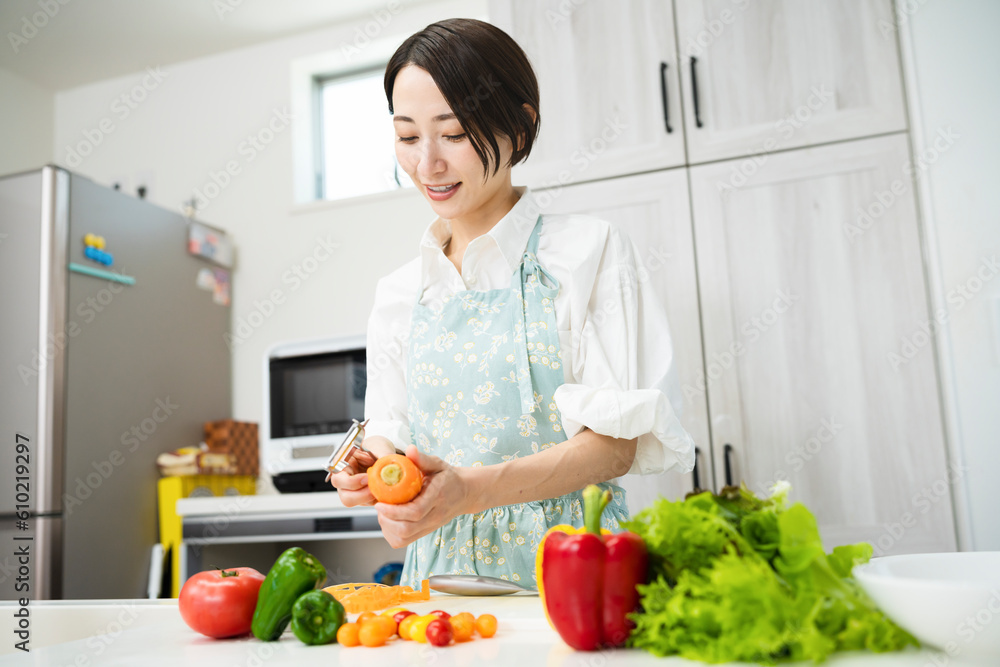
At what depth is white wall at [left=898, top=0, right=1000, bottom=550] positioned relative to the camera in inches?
69.1

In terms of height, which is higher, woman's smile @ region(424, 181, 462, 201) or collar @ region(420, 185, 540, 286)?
woman's smile @ region(424, 181, 462, 201)

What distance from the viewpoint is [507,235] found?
4.03ft

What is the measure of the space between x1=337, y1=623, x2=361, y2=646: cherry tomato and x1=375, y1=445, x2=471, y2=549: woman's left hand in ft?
0.48

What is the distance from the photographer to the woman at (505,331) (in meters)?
1.10

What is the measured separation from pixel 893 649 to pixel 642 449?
512 millimetres

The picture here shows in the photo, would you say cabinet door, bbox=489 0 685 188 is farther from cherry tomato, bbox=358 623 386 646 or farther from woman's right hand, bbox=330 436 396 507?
cherry tomato, bbox=358 623 386 646

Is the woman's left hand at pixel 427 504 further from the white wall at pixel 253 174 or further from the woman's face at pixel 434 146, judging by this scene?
the white wall at pixel 253 174

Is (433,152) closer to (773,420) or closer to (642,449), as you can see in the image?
(642,449)

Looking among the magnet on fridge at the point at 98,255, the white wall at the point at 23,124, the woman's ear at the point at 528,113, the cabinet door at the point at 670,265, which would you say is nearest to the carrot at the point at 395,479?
the woman's ear at the point at 528,113

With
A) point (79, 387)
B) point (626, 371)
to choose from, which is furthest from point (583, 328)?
point (79, 387)

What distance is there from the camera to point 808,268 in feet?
6.33

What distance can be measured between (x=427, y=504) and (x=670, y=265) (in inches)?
52.5

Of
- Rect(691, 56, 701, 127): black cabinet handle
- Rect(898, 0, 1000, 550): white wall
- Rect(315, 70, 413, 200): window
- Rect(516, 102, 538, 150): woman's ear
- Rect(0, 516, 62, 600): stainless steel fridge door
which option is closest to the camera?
Rect(516, 102, 538, 150): woman's ear

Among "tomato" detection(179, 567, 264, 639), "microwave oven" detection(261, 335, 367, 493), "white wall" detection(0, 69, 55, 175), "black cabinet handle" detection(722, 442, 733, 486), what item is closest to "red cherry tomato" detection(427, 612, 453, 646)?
"tomato" detection(179, 567, 264, 639)
